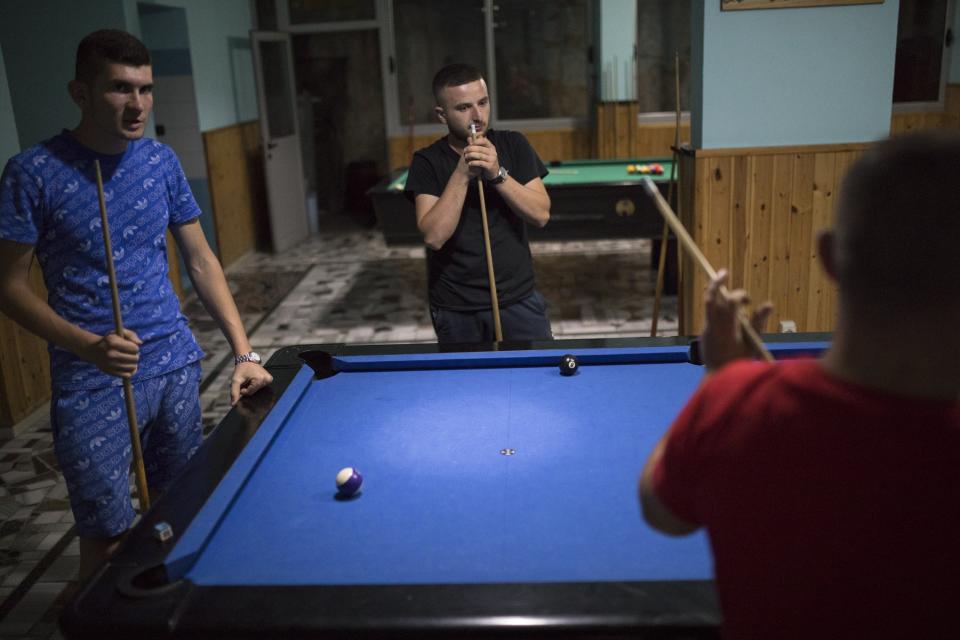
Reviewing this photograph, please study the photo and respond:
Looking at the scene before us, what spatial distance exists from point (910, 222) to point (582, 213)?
12.5 ft

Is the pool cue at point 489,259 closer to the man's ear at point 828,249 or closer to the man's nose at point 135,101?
the man's nose at point 135,101

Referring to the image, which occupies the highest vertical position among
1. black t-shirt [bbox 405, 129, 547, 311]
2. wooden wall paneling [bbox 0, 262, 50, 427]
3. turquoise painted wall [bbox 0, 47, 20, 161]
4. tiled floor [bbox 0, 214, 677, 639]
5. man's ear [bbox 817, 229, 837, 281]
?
turquoise painted wall [bbox 0, 47, 20, 161]

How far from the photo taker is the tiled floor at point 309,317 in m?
2.43

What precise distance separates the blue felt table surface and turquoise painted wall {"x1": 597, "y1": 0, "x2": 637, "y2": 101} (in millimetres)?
5617

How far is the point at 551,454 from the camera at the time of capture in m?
1.54

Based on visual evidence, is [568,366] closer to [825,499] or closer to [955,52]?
[825,499]

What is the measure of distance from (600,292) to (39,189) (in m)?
3.97

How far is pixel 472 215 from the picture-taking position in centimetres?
254

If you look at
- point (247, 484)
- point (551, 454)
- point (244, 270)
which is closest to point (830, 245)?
point (551, 454)

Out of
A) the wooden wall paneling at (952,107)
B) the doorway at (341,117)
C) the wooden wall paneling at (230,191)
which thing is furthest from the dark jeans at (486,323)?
the wooden wall paneling at (952,107)

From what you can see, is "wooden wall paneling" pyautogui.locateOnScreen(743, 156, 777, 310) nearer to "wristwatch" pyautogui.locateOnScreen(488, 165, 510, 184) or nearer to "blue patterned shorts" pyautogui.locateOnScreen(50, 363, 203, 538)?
"wristwatch" pyautogui.locateOnScreen(488, 165, 510, 184)

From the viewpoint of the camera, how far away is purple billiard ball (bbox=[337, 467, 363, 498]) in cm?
140

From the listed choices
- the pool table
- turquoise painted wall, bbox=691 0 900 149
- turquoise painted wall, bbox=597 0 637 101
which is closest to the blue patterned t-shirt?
the pool table

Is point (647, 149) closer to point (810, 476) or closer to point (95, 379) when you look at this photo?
point (95, 379)
